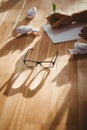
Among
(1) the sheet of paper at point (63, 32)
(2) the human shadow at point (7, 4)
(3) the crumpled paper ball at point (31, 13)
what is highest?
(2) the human shadow at point (7, 4)

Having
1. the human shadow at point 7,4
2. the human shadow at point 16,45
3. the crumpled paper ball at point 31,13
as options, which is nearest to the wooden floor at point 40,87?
the human shadow at point 16,45

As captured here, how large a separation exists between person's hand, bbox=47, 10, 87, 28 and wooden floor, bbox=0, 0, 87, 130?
0.08 meters

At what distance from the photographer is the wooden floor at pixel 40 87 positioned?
2.41 feet

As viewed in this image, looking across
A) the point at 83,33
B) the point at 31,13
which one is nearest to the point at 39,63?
the point at 83,33

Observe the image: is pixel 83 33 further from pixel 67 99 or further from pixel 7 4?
pixel 7 4

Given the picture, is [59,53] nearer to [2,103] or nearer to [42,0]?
[2,103]

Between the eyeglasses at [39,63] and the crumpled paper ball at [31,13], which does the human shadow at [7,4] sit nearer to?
the crumpled paper ball at [31,13]

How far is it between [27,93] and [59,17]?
0.54m

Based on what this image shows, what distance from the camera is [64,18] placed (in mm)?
1186

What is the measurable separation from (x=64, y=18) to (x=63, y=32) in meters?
0.08

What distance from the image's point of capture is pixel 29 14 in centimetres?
133

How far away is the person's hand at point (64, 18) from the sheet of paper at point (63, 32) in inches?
1.0

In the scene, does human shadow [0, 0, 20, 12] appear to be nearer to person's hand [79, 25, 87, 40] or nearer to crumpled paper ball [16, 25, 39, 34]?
crumpled paper ball [16, 25, 39, 34]

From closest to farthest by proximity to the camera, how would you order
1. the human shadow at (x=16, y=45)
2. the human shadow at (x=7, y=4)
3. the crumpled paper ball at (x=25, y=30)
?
the human shadow at (x=16, y=45)
the crumpled paper ball at (x=25, y=30)
the human shadow at (x=7, y=4)
